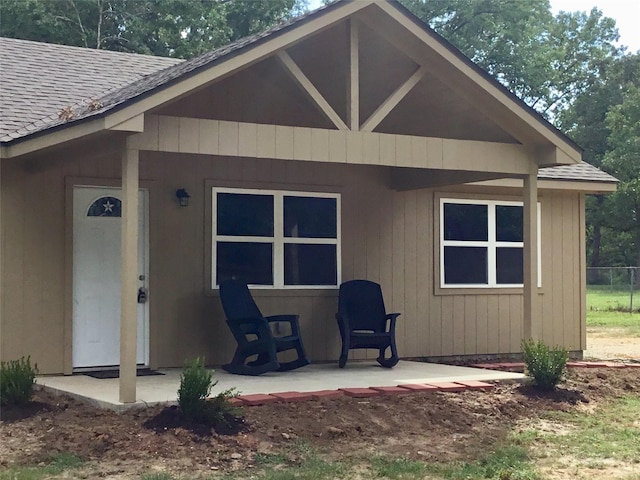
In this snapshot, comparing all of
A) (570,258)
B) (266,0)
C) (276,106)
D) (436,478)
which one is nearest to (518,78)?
(266,0)

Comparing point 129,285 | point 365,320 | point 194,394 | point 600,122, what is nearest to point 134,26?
point 365,320

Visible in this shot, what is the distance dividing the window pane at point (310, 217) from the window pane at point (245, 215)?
234 mm

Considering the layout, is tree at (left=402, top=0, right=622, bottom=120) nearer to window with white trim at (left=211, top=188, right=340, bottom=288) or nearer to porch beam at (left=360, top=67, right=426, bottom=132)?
window with white trim at (left=211, top=188, right=340, bottom=288)

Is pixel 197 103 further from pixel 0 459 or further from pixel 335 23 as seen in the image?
pixel 0 459

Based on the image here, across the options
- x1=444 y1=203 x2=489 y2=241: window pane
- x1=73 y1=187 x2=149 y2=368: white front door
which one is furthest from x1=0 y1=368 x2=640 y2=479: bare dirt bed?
x1=444 y1=203 x2=489 y2=241: window pane

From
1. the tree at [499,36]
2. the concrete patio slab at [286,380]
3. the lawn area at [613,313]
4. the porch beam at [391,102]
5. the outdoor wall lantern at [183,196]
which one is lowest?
the lawn area at [613,313]

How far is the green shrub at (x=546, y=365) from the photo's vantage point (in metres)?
8.38

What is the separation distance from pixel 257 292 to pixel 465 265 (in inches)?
112

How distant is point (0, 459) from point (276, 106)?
210 inches

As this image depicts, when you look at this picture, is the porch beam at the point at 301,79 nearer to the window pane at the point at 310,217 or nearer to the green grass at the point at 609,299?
the window pane at the point at 310,217

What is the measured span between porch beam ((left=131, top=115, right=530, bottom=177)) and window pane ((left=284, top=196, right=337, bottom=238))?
7.08ft

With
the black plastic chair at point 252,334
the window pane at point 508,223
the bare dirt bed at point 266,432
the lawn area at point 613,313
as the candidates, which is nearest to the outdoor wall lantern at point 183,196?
the black plastic chair at point 252,334

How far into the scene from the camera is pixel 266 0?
79.8 feet

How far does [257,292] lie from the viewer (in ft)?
32.7
